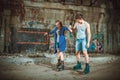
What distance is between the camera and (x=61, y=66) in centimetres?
661

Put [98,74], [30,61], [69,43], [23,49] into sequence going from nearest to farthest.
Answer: [98,74], [30,61], [23,49], [69,43]

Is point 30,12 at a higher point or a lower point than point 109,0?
lower

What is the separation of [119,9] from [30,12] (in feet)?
19.1

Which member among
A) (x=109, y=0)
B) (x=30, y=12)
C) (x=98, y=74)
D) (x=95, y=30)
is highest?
(x=109, y=0)

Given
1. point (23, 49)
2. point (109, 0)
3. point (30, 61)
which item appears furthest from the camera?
point (109, 0)

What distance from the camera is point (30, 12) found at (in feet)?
35.6

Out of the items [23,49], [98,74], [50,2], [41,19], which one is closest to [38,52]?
[23,49]

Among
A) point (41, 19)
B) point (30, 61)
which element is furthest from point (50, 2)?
point (30, 61)

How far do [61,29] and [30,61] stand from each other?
8.70 ft

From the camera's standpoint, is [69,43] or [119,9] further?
[119,9]

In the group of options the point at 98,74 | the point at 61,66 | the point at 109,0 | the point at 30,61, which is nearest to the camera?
the point at 98,74

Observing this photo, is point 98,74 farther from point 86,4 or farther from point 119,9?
point 119,9

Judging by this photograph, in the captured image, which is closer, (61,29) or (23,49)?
(61,29)

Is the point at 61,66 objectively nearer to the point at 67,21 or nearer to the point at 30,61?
the point at 30,61
